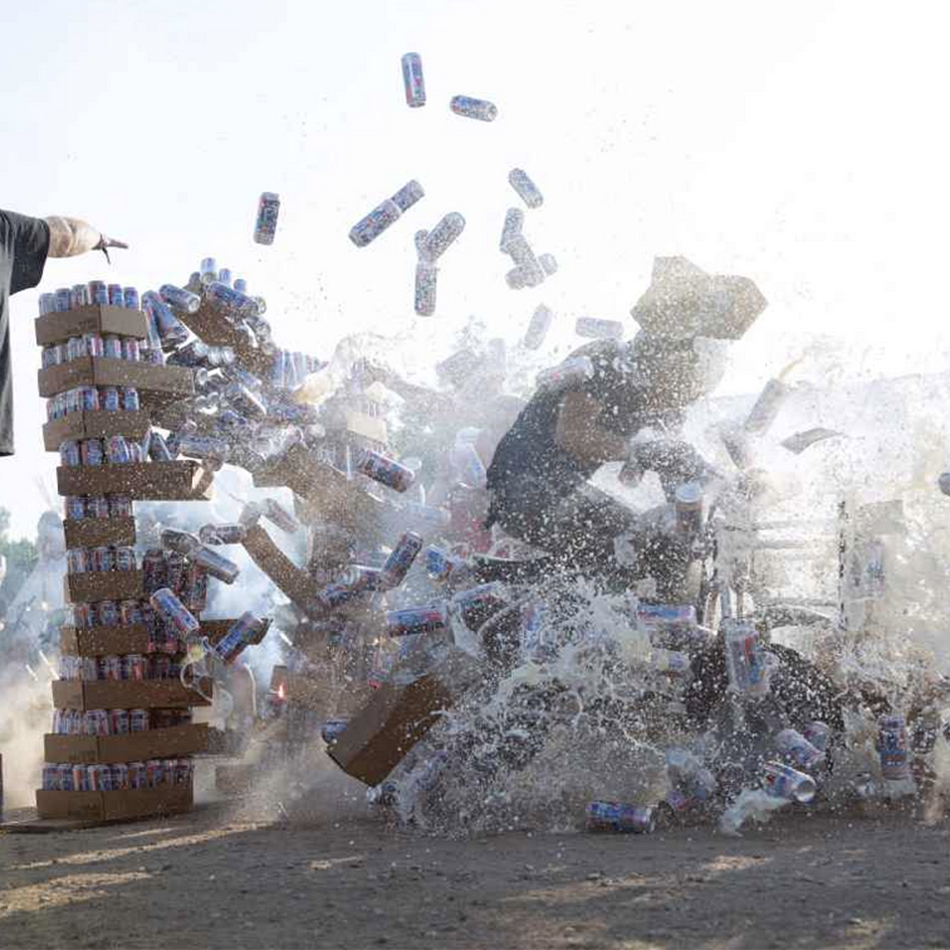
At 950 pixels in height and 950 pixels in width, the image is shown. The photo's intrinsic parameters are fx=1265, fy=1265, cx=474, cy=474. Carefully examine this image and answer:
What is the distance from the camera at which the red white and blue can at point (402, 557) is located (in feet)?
25.0

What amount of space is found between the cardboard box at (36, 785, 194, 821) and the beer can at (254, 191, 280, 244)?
3.69 m

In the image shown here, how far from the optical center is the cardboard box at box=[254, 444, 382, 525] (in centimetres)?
846

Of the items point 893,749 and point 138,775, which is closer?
point 893,749

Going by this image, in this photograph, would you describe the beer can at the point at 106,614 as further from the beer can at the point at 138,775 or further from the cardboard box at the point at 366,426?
the cardboard box at the point at 366,426

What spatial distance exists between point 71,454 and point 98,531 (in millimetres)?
477

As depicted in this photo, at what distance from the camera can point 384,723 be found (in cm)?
623

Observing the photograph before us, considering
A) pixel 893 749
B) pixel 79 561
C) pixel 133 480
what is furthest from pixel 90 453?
pixel 893 749

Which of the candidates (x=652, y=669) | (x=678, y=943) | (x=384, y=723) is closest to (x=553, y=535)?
(x=652, y=669)

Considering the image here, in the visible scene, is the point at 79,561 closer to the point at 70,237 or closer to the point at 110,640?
the point at 110,640

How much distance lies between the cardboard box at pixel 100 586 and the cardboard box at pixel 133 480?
0.47 metres

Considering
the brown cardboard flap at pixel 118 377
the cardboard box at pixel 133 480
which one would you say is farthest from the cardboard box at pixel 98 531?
the brown cardboard flap at pixel 118 377

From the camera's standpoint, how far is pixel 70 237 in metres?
5.35

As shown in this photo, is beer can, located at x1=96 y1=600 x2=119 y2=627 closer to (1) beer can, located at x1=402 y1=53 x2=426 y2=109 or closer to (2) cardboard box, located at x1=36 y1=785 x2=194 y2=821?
(2) cardboard box, located at x1=36 y1=785 x2=194 y2=821

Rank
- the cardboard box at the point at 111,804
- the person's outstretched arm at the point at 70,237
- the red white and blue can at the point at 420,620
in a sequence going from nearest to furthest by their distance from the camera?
the person's outstretched arm at the point at 70,237 → the red white and blue can at the point at 420,620 → the cardboard box at the point at 111,804
